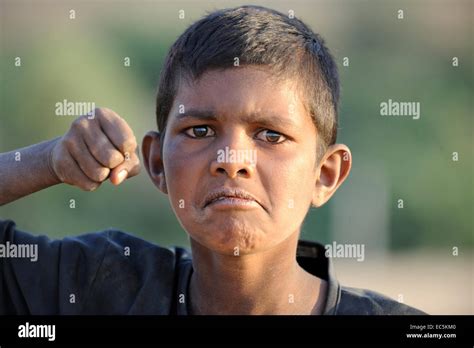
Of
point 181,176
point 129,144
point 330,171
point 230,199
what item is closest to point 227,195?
point 230,199

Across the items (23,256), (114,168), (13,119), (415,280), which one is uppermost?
(13,119)

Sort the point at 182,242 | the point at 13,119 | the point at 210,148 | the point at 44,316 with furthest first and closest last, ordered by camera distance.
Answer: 1. the point at 182,242
2. the point at 13,119
3. the point at 44,316
4. the point at 210,148

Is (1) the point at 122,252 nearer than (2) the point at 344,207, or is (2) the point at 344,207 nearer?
(1) the point at 122,252

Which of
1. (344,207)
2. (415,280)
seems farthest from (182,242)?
(415,280)

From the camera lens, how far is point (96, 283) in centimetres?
181

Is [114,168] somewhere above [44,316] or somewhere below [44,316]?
above

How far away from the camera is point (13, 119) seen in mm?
3830

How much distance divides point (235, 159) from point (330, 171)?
325 mm

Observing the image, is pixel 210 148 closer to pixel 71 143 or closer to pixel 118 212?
pixel 71 143

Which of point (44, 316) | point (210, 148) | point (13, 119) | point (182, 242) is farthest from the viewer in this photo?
point (182, 242)

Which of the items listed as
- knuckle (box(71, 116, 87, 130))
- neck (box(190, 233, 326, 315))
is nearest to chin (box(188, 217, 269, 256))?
neck (box(190, 233, 326, 315))

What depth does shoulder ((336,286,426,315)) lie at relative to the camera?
1.77 m

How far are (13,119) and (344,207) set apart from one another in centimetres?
178

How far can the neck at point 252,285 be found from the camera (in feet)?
5.79
